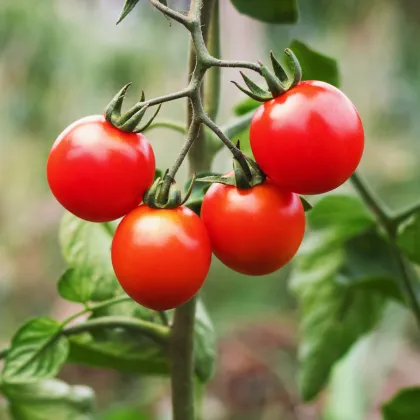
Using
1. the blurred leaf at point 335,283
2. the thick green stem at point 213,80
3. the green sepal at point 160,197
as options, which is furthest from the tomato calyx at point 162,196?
the blurred leaf at point 335,283

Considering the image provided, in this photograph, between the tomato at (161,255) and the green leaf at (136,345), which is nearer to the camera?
the tomato at (161,255)

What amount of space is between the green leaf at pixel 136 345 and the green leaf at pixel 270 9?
230mm

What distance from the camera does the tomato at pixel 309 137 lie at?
299mm

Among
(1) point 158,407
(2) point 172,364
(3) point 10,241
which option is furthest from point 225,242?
(3) point 10,241

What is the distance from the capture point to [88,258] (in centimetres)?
50

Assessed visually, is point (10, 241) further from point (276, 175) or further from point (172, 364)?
point (276, 175)

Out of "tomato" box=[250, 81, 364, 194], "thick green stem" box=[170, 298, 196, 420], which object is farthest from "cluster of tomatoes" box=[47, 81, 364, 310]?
"thick green stem" box=[170, 298, 196, 420]

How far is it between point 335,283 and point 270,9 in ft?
0.87

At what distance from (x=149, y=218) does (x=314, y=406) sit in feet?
4.20

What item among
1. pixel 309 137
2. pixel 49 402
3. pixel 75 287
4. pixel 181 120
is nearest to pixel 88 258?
pixel 75 287

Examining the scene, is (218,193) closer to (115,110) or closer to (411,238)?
(115,110)

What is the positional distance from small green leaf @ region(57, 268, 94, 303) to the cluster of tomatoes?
14cm

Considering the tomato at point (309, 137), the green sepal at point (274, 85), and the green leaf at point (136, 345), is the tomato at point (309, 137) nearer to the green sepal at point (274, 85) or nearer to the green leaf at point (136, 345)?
the green sepal at point (274, 85)

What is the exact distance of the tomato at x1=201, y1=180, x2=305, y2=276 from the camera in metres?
0.32
